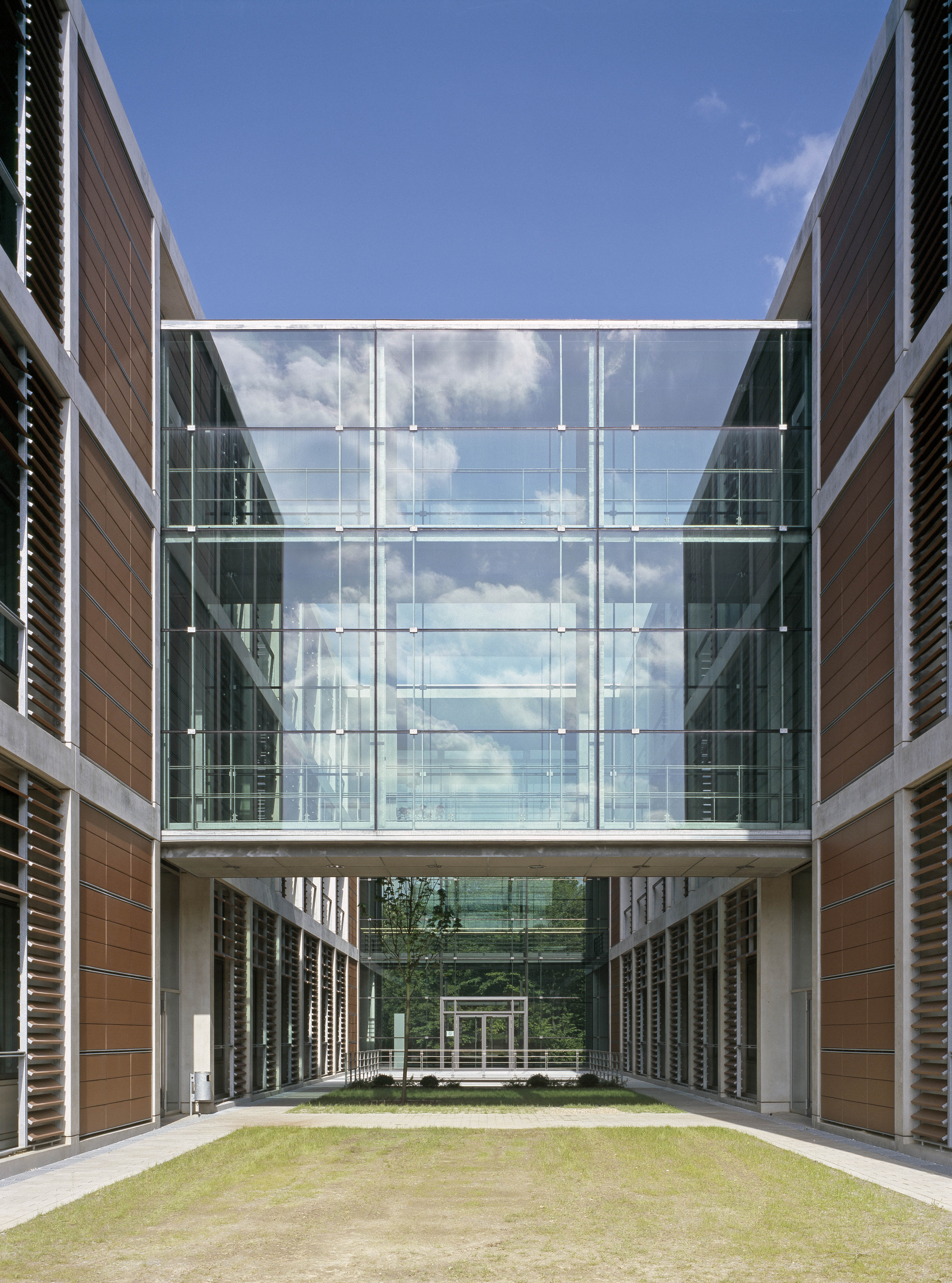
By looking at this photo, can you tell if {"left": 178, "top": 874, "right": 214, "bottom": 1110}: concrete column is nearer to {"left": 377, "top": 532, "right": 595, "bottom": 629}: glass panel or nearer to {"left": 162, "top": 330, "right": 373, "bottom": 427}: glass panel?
{"left": 377, "top": 532, "right": 595, "bottom": 629}: glass panel

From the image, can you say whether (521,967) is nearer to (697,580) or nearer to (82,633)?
(697,580)

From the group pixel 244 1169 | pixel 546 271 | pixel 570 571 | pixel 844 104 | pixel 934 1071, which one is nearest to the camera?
pixel 244 1169

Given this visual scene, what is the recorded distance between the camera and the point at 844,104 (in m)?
26.8

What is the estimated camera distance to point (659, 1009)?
3716 centimetres

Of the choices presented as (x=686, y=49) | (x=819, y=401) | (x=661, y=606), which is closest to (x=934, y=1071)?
(x=661, y=606)

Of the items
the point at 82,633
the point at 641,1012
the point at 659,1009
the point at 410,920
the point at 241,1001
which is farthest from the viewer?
the point at 641,1012

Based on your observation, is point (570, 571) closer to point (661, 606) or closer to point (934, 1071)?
point (661, 606)

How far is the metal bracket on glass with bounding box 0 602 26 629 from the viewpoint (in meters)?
14.7

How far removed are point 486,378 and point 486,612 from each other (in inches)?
156

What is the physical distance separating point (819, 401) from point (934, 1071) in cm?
1087

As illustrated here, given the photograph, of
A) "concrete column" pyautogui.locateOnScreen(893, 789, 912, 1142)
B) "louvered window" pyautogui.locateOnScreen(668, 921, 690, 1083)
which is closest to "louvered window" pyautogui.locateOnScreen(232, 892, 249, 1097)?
"louvered window" pyautogui.locateOnScreen(668, 921, 690, 1083)

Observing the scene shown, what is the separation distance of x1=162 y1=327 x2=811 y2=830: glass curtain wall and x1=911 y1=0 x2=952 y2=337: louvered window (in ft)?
20.4

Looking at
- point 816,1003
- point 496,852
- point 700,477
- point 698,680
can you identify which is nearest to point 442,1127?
point 496,852

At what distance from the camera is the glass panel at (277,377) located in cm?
2322
